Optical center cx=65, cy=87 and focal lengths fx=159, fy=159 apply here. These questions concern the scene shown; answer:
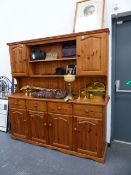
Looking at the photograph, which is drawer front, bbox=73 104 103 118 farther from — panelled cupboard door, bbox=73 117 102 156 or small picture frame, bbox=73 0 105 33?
small picture frame, bbox=73 0 105 33

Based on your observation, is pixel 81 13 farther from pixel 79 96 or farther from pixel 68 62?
pixel 79 96

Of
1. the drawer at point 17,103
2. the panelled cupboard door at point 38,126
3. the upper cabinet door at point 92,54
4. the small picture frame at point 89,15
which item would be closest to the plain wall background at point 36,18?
the small picture frame at point 89,15

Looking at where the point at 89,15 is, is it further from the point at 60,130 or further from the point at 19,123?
the point at 19,123

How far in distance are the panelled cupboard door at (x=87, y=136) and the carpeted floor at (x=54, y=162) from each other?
0.15 metres

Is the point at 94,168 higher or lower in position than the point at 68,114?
lower

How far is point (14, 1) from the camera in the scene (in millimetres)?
3191

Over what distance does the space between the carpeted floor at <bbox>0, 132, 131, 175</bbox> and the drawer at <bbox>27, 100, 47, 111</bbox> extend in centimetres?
66

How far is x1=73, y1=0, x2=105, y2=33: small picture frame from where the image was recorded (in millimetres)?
2359

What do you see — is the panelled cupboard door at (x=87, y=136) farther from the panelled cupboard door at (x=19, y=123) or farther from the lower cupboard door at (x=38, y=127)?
the panelled cupboard door at (x=19, y=123)

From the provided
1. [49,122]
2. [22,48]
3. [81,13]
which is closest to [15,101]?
[49,122]

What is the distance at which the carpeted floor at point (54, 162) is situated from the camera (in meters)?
2.08

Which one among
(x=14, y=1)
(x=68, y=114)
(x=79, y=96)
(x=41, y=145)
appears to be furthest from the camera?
(x=14, y=1)

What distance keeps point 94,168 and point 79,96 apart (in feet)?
3.37

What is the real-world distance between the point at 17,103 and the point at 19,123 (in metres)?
0.37
